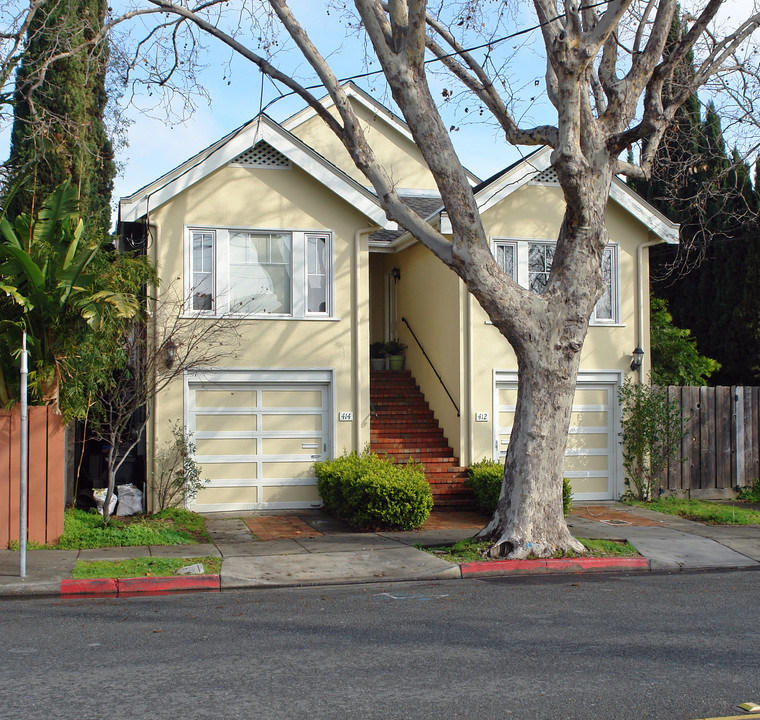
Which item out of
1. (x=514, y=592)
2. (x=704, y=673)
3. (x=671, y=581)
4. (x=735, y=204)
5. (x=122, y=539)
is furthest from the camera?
(x=735, y=204)

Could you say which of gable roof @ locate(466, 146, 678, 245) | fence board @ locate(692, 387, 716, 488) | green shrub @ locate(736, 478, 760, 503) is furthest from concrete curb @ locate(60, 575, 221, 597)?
green shrub @ locate(736, 478, 760, 503)

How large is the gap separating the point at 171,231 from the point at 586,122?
23.6 ft

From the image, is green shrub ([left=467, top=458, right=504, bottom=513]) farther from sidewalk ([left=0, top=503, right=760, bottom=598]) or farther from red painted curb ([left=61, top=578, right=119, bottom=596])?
red painted curb ([left=61, top=578, right=119, bottom=596])

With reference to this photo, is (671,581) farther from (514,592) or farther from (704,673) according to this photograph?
(704,673)

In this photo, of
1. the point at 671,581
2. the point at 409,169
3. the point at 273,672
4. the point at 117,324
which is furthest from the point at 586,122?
the point at 409,169

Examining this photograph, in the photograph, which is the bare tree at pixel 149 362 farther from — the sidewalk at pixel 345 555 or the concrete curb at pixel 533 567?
the concrete curb at pixel 533 567

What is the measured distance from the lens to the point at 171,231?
46.6 ft

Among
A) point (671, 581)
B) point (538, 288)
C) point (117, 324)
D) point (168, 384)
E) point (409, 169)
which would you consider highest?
point (409, 169)

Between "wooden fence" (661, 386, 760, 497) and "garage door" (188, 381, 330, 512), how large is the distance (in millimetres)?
6802

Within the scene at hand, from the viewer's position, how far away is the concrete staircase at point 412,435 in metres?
15.0

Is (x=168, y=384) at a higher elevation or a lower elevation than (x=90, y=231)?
lower

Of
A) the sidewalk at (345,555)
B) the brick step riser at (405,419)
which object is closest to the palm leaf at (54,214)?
the sidewalk at (345,555)

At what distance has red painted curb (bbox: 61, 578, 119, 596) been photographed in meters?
9.03

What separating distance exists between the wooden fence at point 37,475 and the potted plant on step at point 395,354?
27.4 feet
